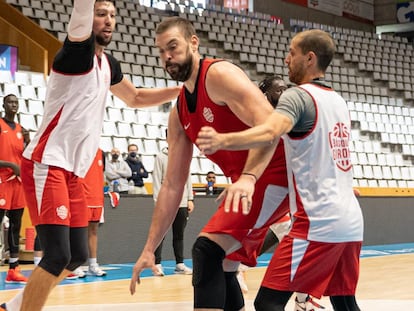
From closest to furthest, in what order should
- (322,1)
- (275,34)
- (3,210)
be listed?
(3,210)
(275,34)
(322,1)

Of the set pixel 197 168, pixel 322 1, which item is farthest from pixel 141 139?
pixel 322 1

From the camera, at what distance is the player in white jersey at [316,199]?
3.49 metres

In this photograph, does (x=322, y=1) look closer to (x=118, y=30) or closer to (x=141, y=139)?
(x=118, y=30)

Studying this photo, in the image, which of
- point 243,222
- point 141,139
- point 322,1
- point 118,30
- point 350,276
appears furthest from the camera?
point 322,1

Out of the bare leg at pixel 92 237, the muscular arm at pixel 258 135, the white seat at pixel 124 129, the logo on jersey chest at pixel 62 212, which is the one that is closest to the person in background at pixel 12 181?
the bare leg at pixel 92 237

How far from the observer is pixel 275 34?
23.8 metres

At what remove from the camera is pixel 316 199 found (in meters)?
3.57

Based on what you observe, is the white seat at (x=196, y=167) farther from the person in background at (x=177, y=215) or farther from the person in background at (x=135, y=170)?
the person in background at (x=177, y=215)

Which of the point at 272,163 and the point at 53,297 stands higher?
the point at 272,163

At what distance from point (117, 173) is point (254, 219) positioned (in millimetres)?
7957

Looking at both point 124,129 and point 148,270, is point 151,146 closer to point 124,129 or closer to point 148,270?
point 124,129

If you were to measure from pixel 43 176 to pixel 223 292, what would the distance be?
4.43ft

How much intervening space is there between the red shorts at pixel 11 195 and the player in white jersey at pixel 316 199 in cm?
A: 555

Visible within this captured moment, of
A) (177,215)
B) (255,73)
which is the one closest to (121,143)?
(177,215)
